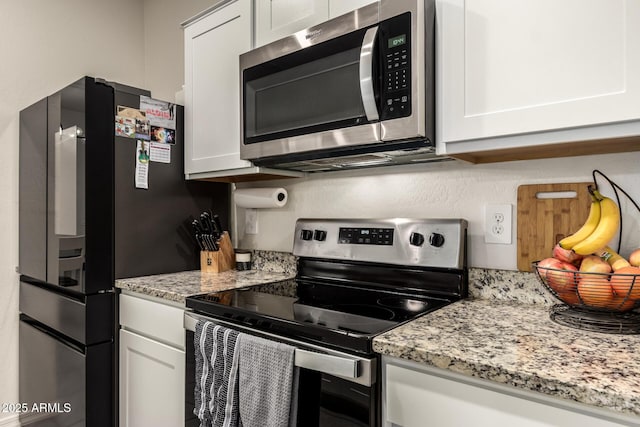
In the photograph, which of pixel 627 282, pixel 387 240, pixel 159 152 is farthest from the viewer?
pixel 159 152

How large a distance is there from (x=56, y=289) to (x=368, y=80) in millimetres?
1763

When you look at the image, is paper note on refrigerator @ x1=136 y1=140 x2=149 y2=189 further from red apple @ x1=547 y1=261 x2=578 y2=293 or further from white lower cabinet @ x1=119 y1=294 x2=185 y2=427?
red apple @ x1=547 y1=261 x2=578 y2=293

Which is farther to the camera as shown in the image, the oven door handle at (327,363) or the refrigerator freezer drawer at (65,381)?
the refrigerator freezer drawer at (65,381)

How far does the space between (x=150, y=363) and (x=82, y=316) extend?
37cm

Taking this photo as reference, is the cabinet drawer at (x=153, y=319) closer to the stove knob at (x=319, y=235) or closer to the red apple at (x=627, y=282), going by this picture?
the stove knob at (x=319, y=235)

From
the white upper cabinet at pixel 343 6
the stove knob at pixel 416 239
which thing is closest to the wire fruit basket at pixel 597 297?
the stove knob at pixel 416 239

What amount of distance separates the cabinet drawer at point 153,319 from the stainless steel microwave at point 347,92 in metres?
0.69

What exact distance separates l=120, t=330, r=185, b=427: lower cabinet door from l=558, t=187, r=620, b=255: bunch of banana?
133cm

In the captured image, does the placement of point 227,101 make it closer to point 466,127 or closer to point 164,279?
point 164,279

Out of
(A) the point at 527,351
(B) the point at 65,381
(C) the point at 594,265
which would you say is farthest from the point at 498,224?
(B) the point at 65,381

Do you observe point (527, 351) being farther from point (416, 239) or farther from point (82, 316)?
point (82, 316)

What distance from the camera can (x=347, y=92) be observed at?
1.37 meters

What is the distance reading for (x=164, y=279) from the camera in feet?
5.98

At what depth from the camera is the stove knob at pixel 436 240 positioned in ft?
4.66
